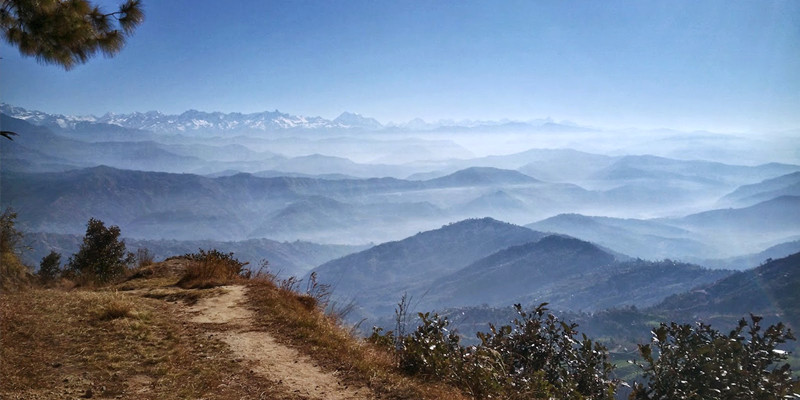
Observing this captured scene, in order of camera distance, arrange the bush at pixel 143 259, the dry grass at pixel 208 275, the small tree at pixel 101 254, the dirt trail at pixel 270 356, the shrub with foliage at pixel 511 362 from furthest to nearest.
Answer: the small tree at pixel 101 254 < the bush at pixel 143 259 < the dry grass at pixel 208 275 < the shrub with foliage at pixel 511 362 < the dirt trail at pixel 270 356

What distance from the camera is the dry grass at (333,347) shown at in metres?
6.66

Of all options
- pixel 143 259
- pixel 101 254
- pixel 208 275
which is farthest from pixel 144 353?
pixel 101 254

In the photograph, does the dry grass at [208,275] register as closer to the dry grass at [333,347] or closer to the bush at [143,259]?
the dry grass at [333,347]

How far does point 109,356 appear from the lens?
669 centimetres

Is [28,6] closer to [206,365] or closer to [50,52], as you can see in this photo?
[50,52]

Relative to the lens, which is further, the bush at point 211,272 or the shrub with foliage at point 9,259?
the shrub with foliage at point 9,259

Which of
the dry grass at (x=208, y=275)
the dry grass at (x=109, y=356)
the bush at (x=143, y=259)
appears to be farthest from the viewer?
the bush at (x=143, y=259)

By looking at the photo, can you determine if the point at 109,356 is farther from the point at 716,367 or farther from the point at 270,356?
the point at 716,367

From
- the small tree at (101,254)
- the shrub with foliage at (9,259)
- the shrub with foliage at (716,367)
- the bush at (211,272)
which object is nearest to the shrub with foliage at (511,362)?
the shrub with foliage at (716,367)

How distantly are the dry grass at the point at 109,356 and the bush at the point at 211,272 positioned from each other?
3158mm

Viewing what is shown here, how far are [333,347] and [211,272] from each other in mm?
6740

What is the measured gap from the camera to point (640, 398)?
820cm

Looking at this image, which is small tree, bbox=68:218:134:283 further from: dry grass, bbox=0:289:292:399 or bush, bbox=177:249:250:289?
dry grass, bbox=0:289:292:399

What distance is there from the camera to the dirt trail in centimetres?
644
